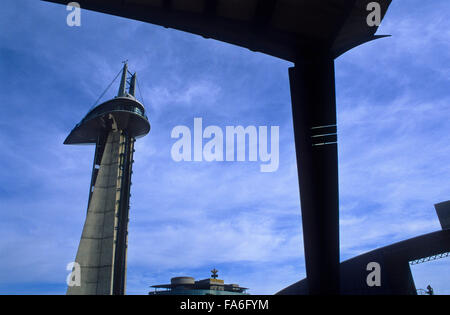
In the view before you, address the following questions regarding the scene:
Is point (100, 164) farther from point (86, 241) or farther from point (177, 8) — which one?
point (177, 8)

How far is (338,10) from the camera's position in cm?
432

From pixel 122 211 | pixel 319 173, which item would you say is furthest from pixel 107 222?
pixel 319 173

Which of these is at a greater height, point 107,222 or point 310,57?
point 107,222

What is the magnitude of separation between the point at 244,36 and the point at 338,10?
5.21ft

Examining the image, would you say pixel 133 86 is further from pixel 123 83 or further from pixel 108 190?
pixel 108 190

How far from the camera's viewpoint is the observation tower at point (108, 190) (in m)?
46.7

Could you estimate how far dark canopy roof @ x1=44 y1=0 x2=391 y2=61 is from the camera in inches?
176

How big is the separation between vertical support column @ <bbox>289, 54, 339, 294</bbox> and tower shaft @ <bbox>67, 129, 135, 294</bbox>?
4912cm

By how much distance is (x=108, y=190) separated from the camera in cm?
5156

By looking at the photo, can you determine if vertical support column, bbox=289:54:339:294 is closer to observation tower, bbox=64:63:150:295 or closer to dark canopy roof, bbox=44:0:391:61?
dark canopy roof, bbox=44:0:391:61

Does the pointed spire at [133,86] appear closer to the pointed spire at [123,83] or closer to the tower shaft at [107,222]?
the pointed spire at [123,83]

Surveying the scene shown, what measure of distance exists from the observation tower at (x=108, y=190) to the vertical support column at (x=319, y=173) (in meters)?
49.1

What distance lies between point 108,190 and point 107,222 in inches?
231
